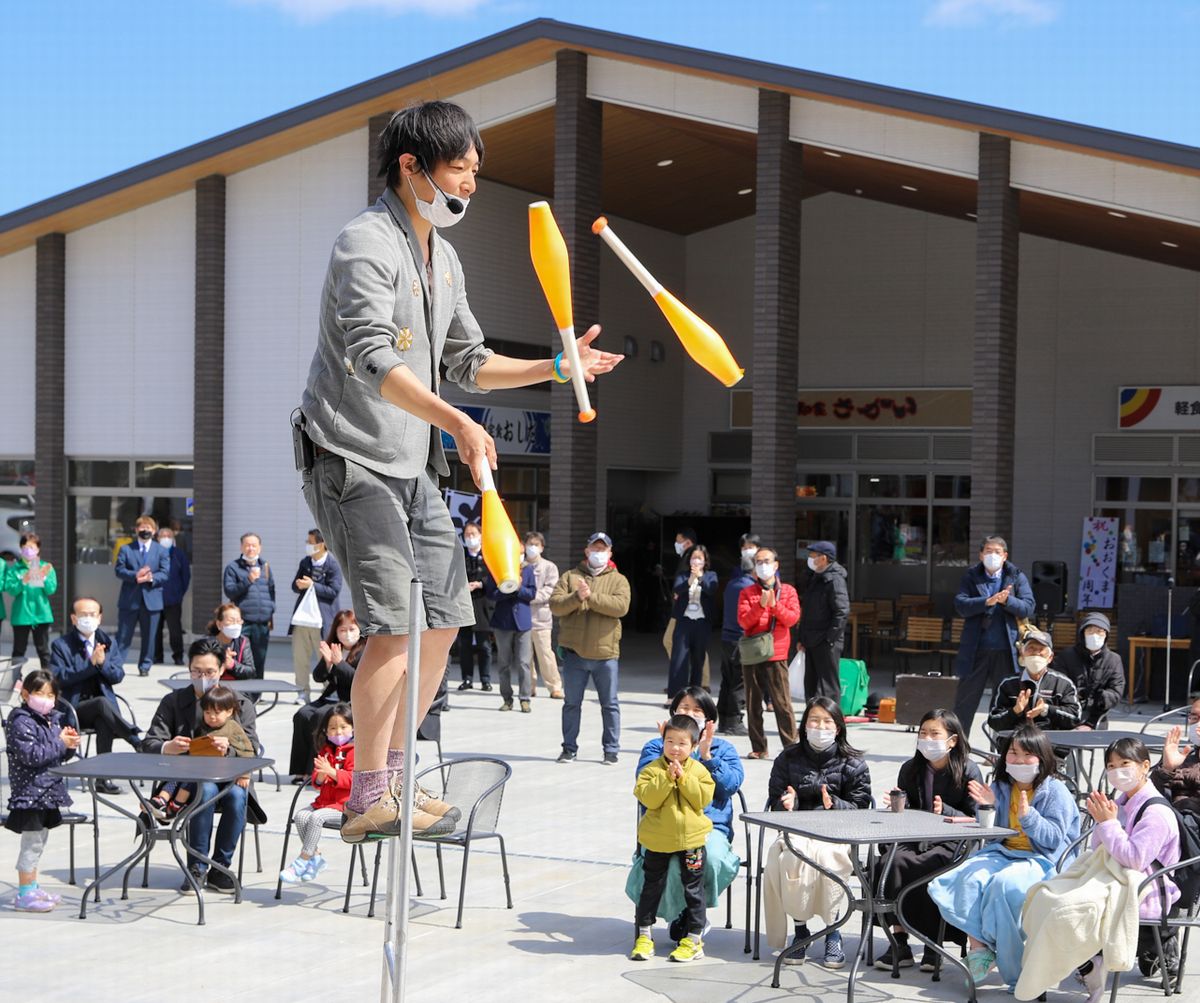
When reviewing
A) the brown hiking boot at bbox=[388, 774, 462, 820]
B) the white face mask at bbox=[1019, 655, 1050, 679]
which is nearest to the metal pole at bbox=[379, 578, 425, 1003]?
the brown hiking boot at bbox=[388, 774, 462, 820]

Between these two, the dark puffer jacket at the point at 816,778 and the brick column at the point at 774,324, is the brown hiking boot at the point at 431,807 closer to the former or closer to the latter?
the dark puffer jacket at the point at 816,778

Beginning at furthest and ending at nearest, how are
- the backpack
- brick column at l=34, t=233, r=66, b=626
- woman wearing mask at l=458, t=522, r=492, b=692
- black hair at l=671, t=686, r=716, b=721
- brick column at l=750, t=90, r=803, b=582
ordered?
brick column at l=34, t=233, r=66, b=626 < brick column at l=750, t=90, r=803, b=582 < woman wearing mask at l=458, t=522, r=492, b=692 < black hair at l=671, t=686, r=716, b=721 < the backpack

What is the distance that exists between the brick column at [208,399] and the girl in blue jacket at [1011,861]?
16.4 metres

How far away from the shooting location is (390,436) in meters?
3.12

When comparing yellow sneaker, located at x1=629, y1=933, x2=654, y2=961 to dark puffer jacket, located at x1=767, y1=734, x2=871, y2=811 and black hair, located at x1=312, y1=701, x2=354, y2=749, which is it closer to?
dark puffer jacket, located at x1=767, y1=734, x2=871, y2=811

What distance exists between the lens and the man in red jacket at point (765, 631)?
13.7 m

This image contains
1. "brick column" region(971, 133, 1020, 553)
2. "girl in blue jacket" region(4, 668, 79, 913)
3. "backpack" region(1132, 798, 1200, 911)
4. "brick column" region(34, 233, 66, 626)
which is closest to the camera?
"backpack" region(1132, 798, 1200, 911)

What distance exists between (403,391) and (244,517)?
66.5 feet

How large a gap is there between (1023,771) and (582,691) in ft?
20.8

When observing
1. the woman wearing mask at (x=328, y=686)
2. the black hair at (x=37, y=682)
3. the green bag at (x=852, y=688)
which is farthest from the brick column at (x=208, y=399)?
the black hair at (x=37, y=682)

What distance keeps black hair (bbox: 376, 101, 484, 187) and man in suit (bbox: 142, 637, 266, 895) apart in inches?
251

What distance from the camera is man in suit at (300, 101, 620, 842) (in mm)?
3074

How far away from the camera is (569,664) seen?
1363 centimetres

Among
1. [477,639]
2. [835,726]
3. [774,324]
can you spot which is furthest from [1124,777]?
[477,639]
